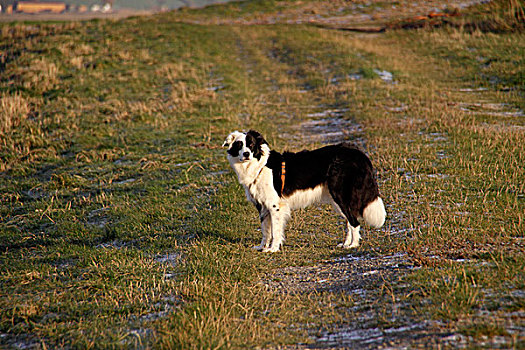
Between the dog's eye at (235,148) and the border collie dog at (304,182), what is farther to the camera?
the dog's eye at (235,148)

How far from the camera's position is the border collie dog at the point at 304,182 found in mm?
6719

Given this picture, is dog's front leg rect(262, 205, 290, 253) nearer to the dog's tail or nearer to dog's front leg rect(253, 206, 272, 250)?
dog's front leg rect(253, 206, 272, 250)

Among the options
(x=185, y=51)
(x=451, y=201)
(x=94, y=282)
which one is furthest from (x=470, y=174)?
(x=185, y=51)

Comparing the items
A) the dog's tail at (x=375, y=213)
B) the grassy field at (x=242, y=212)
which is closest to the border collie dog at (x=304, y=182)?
the dog's tail at (x=375, y=213)

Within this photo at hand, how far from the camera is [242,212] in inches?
334

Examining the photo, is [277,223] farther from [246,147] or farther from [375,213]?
[375,213]

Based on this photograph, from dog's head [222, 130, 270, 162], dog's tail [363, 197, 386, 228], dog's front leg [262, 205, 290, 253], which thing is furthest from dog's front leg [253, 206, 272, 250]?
dog's tail [363, 197, 386, 228]

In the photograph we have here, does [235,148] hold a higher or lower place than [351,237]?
higher

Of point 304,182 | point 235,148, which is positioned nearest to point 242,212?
point 235,148

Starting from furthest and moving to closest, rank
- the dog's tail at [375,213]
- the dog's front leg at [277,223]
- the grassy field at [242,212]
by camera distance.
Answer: the dog's front leg at [277,223] → the dog's tail at [375,213] → the grassy field at [242,212]

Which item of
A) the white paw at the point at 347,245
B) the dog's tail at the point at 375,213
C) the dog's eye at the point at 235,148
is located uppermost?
the dog's eye at the point at 235,148

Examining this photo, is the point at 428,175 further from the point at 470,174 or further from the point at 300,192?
the point at 300,192

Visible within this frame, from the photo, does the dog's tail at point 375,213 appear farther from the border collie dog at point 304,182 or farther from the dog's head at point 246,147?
the dog's head at point 246,147

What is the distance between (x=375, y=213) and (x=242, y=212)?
274 centimetres
